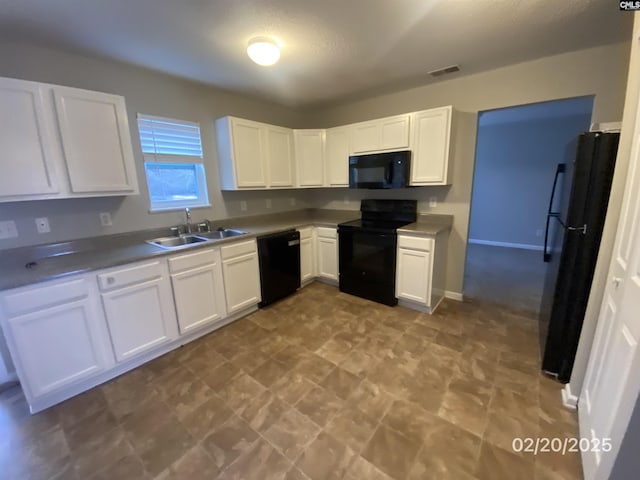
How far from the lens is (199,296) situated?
96.5 inches

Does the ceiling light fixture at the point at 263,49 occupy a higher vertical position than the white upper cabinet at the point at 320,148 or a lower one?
higher

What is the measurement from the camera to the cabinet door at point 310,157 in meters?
3.60

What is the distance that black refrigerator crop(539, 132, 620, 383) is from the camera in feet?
5.06

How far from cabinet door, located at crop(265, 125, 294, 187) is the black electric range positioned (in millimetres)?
1034

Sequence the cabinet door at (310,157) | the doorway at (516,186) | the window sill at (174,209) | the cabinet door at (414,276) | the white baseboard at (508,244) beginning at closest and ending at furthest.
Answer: the window sill at (174,209), the cabinet door at (414,276), the cabinet door at (310,157), the doorway at (516,186), the white baseboard at (508,244)

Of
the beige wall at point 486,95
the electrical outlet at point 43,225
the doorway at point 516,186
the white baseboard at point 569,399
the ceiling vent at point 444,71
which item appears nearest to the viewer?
the white baseboard at point 569,399

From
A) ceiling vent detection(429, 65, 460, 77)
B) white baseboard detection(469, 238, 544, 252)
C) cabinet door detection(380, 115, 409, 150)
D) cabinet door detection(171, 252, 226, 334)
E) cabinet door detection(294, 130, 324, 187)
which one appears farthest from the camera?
white baseboard detection(469, 238, 544, 252)

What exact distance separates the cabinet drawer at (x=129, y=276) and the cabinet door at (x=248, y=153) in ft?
4.46

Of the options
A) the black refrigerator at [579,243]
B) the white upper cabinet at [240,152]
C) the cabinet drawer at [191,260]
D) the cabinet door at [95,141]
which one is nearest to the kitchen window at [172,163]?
the white upper cabinet at [240,152]

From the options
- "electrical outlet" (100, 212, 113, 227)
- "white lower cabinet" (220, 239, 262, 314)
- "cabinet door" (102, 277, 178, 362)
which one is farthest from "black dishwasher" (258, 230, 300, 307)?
"electrical outlet" (100, 212, 113, 227)

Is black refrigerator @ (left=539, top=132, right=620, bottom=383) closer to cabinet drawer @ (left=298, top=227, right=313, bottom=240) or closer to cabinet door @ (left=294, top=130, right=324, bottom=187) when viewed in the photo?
cabinet drawer @ (left=298, top=227, right=313, bottom=240)

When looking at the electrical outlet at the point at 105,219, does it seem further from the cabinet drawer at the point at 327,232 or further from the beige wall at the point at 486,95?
the beige wall at the point at 486,95

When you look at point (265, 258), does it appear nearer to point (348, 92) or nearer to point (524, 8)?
point (348, 92)

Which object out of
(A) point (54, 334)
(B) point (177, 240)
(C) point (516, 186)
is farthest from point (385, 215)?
(C) point (516, 186)
